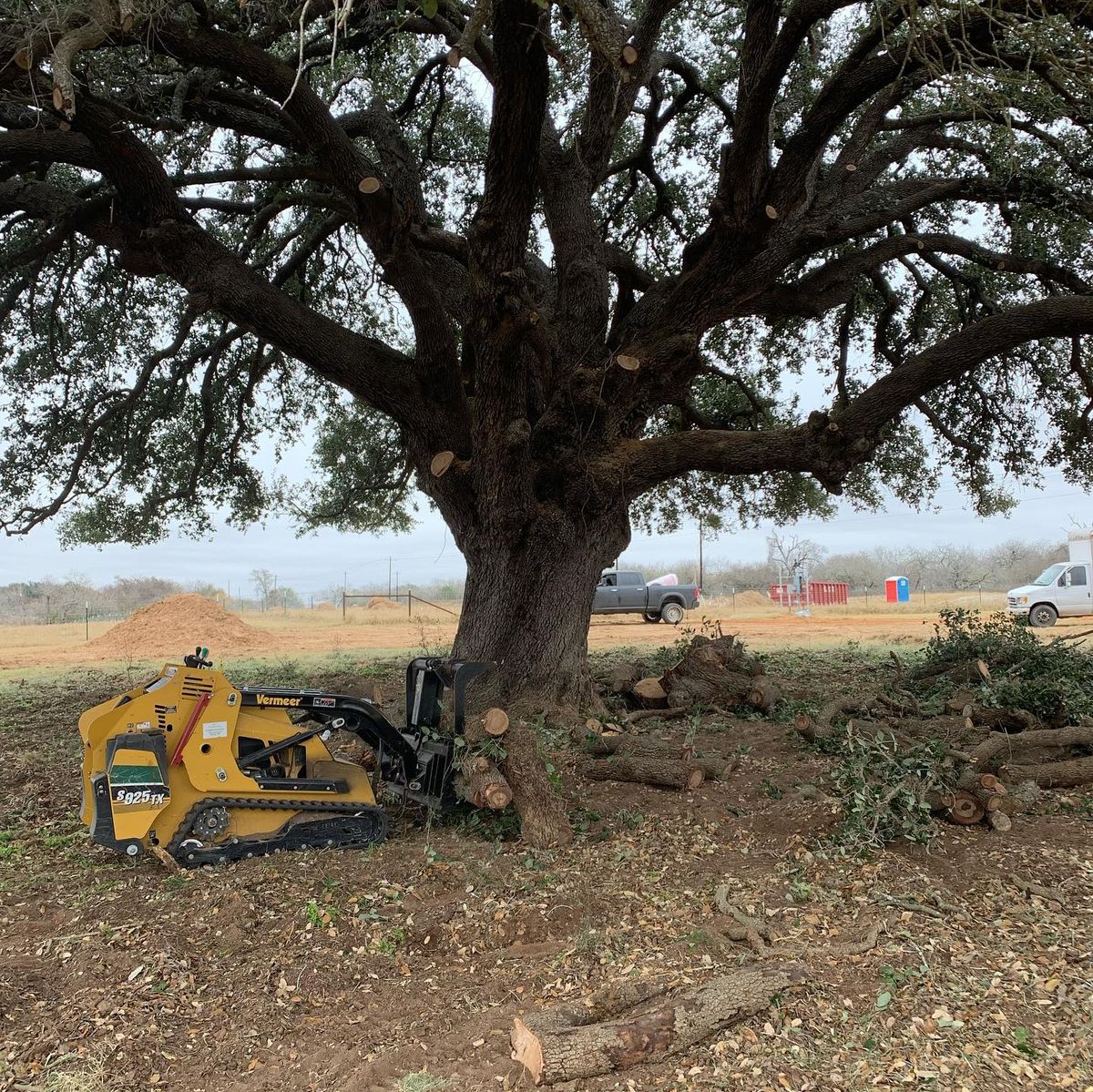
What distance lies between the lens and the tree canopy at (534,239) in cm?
627

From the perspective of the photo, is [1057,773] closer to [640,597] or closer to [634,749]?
[634,749]

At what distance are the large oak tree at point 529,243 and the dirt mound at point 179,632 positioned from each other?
12.8 m

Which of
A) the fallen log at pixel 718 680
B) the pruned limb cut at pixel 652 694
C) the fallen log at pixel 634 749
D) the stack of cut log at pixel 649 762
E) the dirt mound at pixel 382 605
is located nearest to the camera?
the stack of cut log at pixel 649 762

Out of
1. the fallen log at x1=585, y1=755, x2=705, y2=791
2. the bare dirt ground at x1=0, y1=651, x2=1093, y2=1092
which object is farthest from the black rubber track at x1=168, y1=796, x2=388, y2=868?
the fallen log at x1=585, y1=755, x2=705, y2=791

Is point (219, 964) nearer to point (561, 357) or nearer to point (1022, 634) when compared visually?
point (561, 357)

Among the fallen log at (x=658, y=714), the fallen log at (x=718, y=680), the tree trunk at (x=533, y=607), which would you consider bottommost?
the fallen log at (x=658, y=714)

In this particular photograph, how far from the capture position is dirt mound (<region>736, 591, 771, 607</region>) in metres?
45.0

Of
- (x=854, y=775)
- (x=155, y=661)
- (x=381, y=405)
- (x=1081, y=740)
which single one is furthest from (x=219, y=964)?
(x=155, y=661)

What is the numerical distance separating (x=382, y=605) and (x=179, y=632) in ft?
48.3

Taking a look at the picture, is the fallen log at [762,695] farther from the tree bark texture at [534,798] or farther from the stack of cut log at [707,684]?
the tree bark texture at [534,798]

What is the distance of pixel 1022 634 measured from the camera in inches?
365

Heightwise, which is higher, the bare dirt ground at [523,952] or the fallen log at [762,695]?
the fallen log at [762,695]

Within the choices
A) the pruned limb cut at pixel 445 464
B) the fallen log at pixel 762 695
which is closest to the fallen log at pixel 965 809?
the fallen log at pixel 762 695

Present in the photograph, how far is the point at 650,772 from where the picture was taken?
6.01 meters
